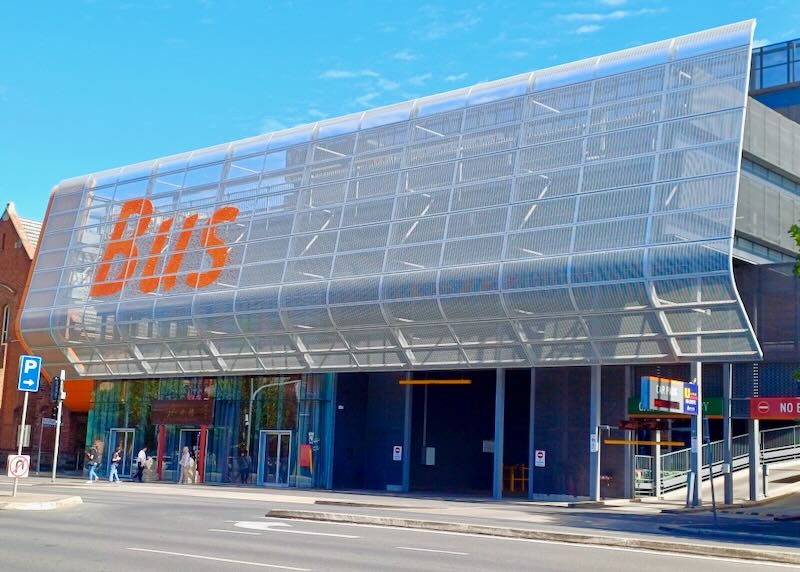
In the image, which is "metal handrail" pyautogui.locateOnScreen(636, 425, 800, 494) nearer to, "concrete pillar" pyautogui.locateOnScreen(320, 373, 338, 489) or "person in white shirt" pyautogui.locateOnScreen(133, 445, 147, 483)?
"concrete pillar" pyautogui.locateOnScreen(320, 373, 338, 489)

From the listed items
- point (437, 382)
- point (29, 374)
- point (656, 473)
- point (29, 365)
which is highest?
point (437, 382)

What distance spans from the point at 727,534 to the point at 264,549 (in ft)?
34.2

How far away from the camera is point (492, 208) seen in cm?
3766

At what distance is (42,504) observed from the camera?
24.6 m

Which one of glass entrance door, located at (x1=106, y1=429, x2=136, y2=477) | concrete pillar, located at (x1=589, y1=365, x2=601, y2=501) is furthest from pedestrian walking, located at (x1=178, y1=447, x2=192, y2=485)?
concrete pillar, located at (x1=589, y1=365, x2=601, y2=501)

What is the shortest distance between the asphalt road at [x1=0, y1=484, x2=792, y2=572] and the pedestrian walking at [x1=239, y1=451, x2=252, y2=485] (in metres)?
22.8

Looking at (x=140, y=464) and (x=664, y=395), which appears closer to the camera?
(x=664, y=395)

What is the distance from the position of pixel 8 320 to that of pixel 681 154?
1622 inches

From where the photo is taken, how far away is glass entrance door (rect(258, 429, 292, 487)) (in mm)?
44750

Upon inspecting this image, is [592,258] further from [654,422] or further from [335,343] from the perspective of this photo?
[335,343]

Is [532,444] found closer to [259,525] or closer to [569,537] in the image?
[259,525]

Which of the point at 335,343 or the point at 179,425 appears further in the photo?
the point at 179,425

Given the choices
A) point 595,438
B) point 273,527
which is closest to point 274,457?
point 595,438

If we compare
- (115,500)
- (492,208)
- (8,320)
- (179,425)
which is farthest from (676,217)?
Answer: (8,320)
